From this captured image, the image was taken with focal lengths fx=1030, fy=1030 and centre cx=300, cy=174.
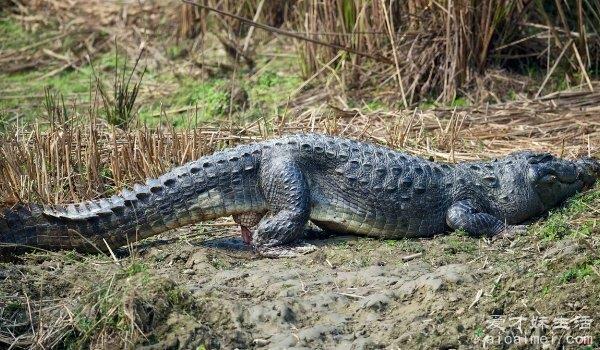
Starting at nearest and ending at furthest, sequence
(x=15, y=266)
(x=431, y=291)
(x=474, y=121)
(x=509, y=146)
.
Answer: (x=431, y=291) < (x=15, y=266) < (x=509, y=146) < (x=474, y=121)

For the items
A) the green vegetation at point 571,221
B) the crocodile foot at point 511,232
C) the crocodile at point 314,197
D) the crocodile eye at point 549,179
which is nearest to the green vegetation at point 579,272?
the green vegetation at point 571,221

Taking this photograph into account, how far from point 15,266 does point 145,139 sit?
1.98 meters

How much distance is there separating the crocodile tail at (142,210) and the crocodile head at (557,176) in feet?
6.51

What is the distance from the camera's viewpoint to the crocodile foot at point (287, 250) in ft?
21.9

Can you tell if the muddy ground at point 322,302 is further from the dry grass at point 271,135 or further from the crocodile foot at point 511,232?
the dry grass at point 271,135

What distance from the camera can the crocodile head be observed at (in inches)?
283

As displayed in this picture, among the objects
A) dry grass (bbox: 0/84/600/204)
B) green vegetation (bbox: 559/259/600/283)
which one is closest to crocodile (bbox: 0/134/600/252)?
dry grass (bbox: 0/84/600/204)

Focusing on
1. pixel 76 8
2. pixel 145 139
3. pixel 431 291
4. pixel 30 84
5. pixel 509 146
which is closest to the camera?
pixel 431 291

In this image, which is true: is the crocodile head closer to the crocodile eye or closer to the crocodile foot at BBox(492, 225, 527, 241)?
the crocodile eye

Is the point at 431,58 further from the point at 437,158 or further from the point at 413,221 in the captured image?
the point at 413,221

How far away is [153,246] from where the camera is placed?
22.6 feet

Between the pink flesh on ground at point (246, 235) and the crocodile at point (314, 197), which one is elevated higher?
the crocodile at point (314, 197)

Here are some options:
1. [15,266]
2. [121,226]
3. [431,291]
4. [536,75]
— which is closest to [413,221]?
[431,291]

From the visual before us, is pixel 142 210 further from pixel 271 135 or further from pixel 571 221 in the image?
pixel 571 221
